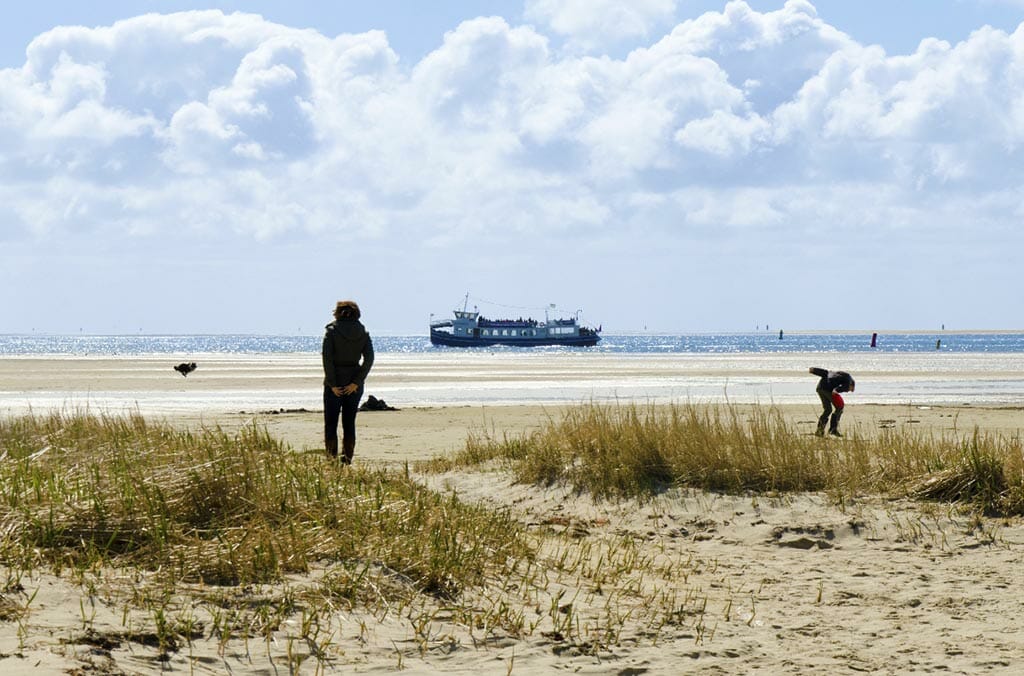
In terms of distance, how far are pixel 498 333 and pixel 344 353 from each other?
10067 cm

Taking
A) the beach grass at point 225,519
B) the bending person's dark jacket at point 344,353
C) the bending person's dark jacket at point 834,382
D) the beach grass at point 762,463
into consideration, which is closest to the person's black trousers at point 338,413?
the bending person's dark jacket at point 344,353

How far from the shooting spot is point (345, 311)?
10.5 metres

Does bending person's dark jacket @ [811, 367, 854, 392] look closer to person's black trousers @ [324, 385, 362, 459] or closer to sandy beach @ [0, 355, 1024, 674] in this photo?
sandy beach @ [0, 355, 1024, 674]

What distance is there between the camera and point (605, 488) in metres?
8.97

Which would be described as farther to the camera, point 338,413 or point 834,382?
point 834,382

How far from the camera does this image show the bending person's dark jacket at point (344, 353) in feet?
33.9

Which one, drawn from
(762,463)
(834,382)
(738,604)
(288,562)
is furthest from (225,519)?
(834,382)

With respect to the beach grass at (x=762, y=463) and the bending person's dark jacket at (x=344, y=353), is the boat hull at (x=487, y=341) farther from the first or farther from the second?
the beach grass at (x=762, y=463)

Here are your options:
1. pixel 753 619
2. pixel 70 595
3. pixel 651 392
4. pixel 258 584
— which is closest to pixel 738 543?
pixel 753 619

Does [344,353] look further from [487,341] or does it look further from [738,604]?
[487,341]

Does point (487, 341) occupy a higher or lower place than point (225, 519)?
higher

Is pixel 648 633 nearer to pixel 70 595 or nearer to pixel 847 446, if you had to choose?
pixel 70 595

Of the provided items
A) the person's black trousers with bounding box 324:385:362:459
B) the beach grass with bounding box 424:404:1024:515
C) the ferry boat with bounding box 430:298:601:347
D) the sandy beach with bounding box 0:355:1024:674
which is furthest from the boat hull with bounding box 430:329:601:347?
the beach grass with bounding box 424:404:1024:515

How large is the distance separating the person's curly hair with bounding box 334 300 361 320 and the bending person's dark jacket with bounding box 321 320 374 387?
0.05 m
